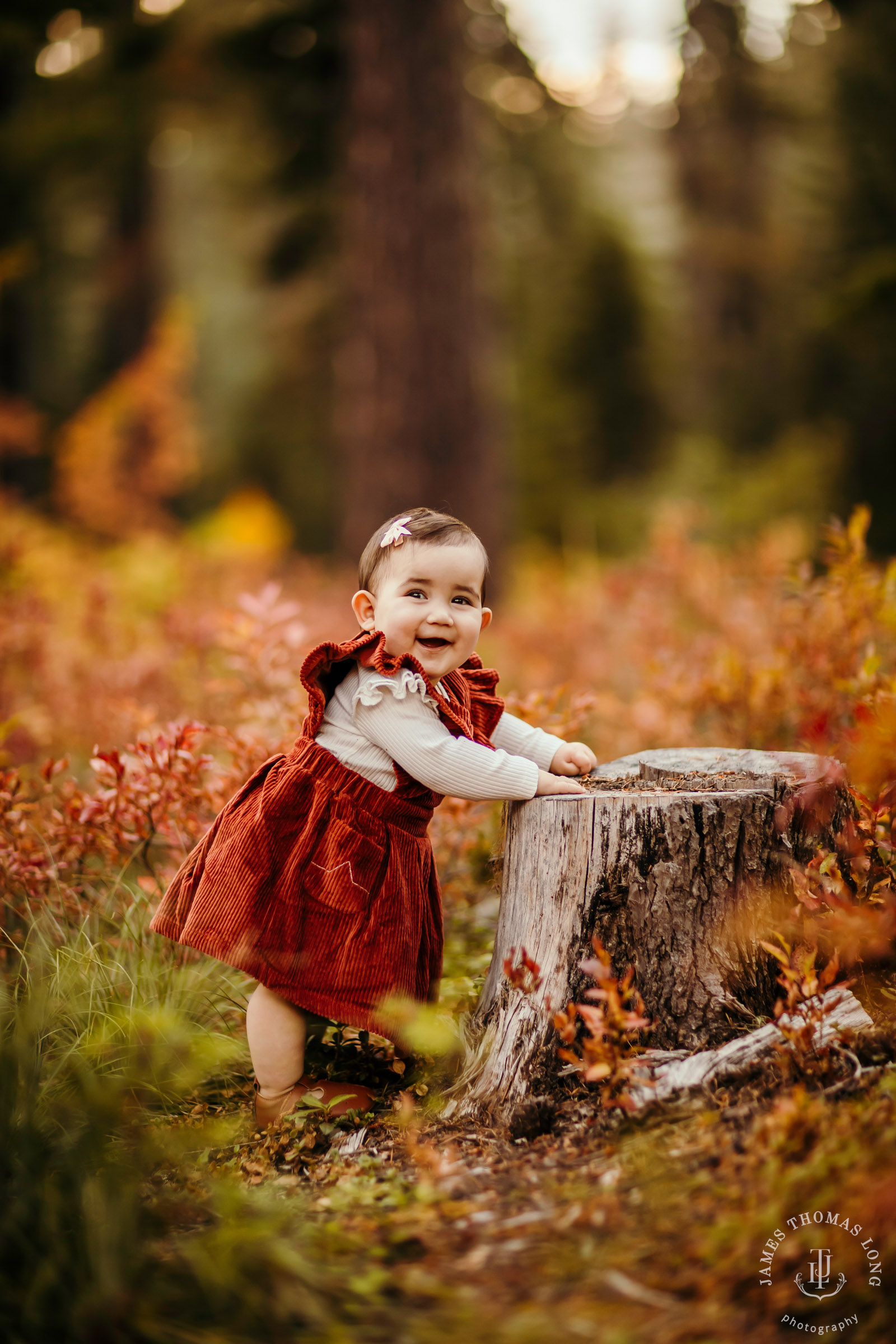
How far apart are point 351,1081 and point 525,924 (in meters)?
0.65

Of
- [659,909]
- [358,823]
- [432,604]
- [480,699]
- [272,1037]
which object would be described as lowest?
[272,1037]

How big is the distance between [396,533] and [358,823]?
27.7 inches

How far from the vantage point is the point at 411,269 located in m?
7.76

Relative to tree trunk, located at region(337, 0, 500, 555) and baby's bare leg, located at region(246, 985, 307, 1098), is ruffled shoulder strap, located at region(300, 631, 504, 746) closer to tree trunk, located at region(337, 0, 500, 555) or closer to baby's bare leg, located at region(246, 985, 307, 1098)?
baby's bare leg, located at region(246, 985, 307, 1098)

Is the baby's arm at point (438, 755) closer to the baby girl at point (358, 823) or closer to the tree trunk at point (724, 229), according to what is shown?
the baby girl at point (358, 823)

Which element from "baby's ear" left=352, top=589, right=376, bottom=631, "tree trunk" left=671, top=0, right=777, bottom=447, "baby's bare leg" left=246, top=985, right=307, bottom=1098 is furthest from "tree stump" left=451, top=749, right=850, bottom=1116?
"tree trunk" left=671, top=0, right=777, bottom=447

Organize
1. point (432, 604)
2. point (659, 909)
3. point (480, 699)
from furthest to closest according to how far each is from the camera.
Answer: point (480, 699) < point (432, 604) < point (659, 909)

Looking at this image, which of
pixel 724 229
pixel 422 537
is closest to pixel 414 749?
pixel 422 537

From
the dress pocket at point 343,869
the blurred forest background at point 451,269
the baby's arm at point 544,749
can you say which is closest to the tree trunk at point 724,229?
the blurred forest background at point 451,269

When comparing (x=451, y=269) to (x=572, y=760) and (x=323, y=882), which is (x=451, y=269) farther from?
(x=323, y=882)

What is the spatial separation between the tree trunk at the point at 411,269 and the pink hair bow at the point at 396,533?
18.2 ft

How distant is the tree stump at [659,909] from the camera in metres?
2.19

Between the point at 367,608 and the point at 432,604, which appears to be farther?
the point at 367,608

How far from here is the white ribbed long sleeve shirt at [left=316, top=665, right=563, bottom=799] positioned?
7.35 feet
